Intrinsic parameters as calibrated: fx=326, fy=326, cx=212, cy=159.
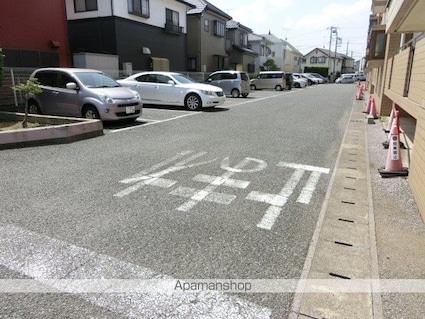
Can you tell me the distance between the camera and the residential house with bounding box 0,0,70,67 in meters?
13.8

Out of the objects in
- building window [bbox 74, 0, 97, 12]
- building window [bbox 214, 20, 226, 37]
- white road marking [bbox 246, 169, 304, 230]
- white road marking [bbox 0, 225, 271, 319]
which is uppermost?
building window [bbox 214, 20, 226, 37]

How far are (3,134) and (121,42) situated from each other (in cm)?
1446

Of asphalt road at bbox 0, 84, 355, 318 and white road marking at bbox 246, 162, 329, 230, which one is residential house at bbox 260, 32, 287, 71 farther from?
white road marking at bbox 246, 162, 329, 230

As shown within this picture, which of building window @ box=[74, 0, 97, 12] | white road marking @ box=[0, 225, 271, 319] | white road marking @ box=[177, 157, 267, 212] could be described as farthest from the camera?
building window @ box=[74, 0, 97, 12]

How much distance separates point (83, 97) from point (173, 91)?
4.50m

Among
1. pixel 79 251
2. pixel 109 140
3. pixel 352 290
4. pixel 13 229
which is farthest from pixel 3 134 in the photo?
pixel 352 290

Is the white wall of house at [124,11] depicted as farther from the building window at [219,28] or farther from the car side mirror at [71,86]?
the car side mirror at [71,86]

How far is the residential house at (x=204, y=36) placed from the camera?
92.8 feet

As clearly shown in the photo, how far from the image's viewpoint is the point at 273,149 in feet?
22.0

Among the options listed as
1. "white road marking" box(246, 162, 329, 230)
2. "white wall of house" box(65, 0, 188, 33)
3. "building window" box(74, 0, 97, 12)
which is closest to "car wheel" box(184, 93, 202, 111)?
"white road marking" box(246, 162, 329, 230)

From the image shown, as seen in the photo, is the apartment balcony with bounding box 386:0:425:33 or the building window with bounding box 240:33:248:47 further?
the building window with bounding box 240:33:248:47

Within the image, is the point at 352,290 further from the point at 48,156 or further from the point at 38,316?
the point at 48,156

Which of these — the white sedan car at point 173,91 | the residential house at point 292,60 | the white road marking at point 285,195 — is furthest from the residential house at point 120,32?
the residential house at point 292,60

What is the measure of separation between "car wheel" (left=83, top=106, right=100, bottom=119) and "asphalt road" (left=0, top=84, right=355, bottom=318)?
6.50ft
